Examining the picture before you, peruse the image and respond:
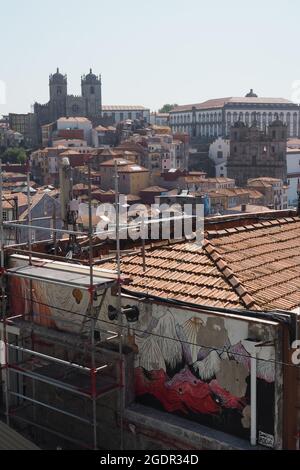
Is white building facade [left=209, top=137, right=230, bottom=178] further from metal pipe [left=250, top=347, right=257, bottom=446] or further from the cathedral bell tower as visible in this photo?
metal pipe [left=250, top=347, right=257, bottom=446]

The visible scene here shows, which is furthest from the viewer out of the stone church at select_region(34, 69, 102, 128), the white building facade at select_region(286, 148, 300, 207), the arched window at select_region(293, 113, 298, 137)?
the arched window at select_region(293, 113, 298, 137)

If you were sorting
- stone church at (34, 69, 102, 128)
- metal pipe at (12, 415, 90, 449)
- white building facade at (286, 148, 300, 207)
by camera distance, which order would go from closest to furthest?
metal pipe at (12, 415, 90, 449) < white building facade at (286, 148, 300, 207) < stone church at (34, 69, 102, 128)

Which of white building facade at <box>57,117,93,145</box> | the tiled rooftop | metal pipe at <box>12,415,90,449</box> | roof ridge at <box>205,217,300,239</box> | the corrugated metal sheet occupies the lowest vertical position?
metal pipe at <box>12,415,90,449</box>

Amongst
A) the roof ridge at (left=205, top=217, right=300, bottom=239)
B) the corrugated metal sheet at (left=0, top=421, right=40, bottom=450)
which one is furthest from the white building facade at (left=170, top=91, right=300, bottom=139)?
the corrugated metal sheet at (left=0, top=421, right=40, bottom=450)

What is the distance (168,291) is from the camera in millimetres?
7789

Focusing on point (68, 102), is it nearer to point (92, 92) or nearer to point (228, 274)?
point (92, 92)

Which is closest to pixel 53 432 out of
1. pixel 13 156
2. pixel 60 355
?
pixel 60 355

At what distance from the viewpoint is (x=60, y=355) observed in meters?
8.70

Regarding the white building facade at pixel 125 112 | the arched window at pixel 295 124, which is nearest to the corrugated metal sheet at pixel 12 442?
the white building facade at pixel 125 112

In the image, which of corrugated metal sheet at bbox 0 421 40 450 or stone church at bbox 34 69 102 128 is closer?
corrugated metal sheet at bbox 0 421 40 450

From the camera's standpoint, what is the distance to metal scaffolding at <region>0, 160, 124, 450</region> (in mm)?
7480

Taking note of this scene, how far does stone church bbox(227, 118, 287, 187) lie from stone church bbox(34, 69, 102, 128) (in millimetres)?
29955

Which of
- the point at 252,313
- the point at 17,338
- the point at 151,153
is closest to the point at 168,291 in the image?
the point at 252,313
